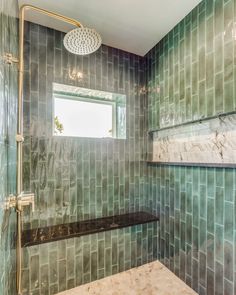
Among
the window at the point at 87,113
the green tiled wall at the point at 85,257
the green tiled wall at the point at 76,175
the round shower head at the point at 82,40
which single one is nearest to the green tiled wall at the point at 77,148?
the green tiled wall at the point at 76,175

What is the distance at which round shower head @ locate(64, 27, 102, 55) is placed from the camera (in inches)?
53.4

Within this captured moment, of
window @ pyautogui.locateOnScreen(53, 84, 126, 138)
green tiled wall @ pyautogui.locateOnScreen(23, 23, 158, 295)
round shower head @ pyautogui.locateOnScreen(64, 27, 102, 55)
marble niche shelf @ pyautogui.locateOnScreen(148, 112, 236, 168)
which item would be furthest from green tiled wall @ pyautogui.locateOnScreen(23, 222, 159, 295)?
round shower head @ pyautogui.locateOnScreen(64, 27, 102, 55)

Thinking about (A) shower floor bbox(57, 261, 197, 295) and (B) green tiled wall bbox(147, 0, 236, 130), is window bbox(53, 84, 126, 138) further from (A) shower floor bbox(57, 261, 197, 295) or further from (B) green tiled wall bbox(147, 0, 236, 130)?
(A) shower floor bbox(57, 261, 197, 295)

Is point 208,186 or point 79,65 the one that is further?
point 79,65

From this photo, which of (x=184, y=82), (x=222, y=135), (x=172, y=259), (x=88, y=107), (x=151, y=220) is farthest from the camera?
(x=88, y=107)

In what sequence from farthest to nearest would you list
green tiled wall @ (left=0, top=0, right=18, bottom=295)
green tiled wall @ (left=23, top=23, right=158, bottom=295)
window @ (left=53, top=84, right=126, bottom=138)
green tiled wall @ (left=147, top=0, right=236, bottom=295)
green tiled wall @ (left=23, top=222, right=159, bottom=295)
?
1. window @ (left=53, top=84, right=126, bottom=138)
2. green tiled wall @ (left=23, top=23, right=158, bottom=295)
3. green tiled wall @ (left=23, top=222, right=159, bottom=295)
4. green tiled wall @ (left=147, top=0, right=236, bottom=295)
5. green tiled wall @ (left=0, top=0, right=18, bottom=295)

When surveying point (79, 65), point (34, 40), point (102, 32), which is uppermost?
point (102, 32)

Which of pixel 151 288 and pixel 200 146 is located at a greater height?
pixel 200 146

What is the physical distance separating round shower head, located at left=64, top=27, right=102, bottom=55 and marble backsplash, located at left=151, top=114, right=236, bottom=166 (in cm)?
111

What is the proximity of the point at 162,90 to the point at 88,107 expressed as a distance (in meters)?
0.89

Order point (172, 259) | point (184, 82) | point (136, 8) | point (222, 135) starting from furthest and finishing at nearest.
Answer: point (172, 259) < point (184, 82) < point (136, 8) < point (222, 135)

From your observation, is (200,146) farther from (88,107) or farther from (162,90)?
(88,107)

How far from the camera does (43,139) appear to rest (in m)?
1.72

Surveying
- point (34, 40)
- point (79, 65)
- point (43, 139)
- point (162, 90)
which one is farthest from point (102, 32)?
point (43, 139)
